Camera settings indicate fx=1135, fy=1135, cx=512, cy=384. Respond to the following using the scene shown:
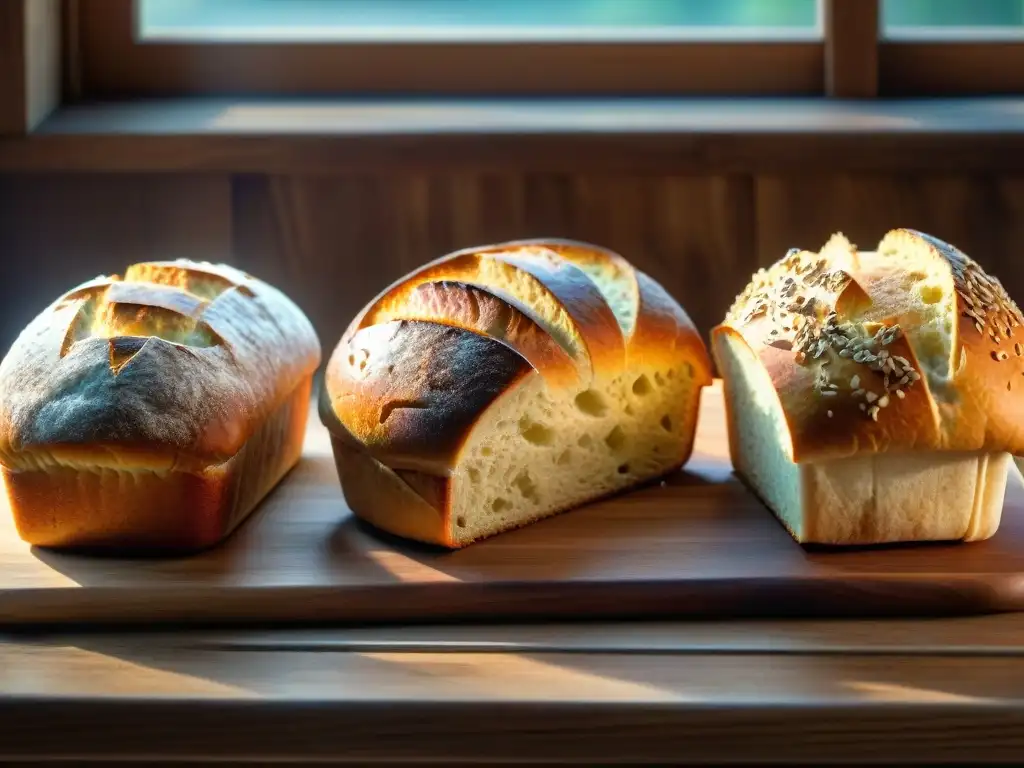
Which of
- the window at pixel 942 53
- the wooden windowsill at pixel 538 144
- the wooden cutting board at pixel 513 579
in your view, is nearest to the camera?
the wooden cutting board at pixel 513 579

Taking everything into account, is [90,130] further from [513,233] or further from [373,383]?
[373,383]

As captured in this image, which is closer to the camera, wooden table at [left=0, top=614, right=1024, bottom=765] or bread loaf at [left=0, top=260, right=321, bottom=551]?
wooden table at [left=0, top=614, right=1024, bottom=765]

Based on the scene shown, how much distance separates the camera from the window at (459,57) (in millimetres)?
2045

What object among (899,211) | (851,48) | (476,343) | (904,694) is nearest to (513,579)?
(476,343)

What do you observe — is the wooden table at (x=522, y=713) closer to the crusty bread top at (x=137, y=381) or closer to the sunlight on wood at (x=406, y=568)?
the sunlight on wood at (x=406, y=568)

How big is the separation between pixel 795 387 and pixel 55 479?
777 mm

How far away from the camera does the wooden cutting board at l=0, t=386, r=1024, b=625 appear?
1.11m

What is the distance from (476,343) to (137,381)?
35 cm

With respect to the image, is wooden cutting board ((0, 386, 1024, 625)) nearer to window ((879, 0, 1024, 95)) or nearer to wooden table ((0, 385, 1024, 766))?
wooden table ((0, 385, 1024, 766))

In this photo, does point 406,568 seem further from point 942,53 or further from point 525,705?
point 942,53

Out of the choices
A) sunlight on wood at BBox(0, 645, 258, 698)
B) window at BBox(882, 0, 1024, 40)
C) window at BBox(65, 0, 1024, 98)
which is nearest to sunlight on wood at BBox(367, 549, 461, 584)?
sunlight on wood at BBox(0, 645, 258, 698)

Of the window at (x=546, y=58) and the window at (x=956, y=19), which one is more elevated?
the window at (x=956, y=19)

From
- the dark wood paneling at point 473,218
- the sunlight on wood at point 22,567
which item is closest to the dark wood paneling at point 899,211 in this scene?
the dark wood paneling at point 473,218

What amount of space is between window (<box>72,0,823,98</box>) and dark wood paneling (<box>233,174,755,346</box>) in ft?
0.77
